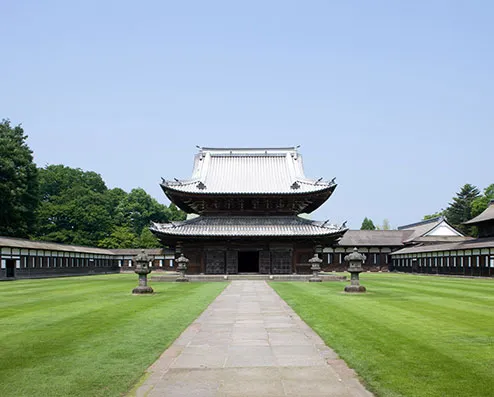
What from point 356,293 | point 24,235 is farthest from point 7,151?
point 356,293

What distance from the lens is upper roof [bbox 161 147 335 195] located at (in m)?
50.2

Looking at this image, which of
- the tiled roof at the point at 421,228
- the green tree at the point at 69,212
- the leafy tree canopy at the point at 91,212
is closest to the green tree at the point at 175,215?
the leafy tree canopy at the point at 91,212

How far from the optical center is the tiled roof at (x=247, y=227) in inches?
1823

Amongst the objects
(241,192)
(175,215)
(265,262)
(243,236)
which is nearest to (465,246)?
(265,262)

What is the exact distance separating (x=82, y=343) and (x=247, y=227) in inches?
1456

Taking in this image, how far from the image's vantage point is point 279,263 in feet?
159

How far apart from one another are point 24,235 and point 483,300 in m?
65.1

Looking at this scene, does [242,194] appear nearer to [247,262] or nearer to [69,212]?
[247,262]

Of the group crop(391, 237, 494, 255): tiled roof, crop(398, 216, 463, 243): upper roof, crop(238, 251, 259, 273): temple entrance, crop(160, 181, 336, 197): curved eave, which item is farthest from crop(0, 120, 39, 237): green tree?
crop(398, 216, 463, 243): upper roof

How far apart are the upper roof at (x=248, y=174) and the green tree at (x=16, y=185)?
27309 mm

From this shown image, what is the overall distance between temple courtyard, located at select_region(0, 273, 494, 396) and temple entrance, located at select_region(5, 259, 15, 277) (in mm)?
31227

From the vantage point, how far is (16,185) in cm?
6875

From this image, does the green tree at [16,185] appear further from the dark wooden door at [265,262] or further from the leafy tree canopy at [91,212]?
the dark wooden door at [265,262]

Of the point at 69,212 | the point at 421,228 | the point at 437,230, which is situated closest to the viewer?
the point at 437,230
